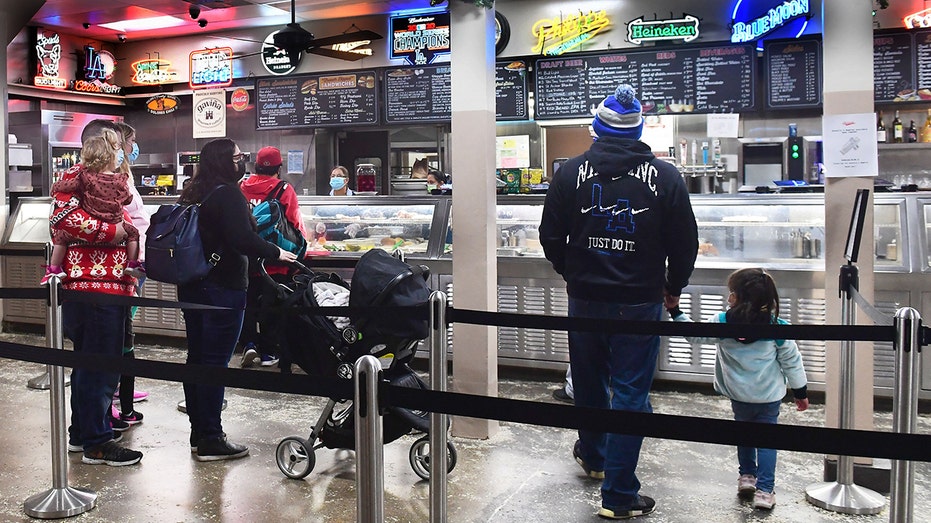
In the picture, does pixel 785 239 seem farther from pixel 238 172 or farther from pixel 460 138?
pixel 238 172

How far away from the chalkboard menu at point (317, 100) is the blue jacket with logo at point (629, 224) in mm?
6916

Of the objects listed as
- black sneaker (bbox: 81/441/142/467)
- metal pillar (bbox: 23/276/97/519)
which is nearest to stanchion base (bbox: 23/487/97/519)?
metal pillar (bbox: 23/276/97/519)

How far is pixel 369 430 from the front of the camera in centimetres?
211

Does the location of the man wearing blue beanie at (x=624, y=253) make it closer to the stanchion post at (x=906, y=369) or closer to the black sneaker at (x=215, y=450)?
the stanchion post at (x=906, y=369)

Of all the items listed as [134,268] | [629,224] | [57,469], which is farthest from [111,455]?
[629,224]

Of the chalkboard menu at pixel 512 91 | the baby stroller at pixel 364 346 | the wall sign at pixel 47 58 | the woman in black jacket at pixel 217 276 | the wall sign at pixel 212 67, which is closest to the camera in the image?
the baby stroller at pixel 364 346

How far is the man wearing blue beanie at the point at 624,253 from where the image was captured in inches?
139

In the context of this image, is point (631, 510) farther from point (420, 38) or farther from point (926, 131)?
point (420, 38)

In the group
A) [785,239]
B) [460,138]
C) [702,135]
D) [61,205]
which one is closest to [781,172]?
[702,135]

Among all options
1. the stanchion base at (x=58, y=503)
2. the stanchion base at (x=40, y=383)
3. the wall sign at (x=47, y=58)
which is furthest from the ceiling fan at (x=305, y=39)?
the stanchion base at (x=58, y=503)

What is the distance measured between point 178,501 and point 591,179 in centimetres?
235

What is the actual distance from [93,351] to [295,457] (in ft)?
3.86

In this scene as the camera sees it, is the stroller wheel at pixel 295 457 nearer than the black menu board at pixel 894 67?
Yes

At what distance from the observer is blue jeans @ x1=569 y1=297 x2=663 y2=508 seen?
353 centimetres
